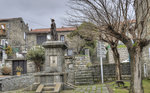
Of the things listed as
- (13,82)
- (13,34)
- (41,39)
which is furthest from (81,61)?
(13,34)

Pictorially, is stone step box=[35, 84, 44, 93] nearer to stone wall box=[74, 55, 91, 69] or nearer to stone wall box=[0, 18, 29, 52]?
stone wall box=[74, 55, 91, 69]

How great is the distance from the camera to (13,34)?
24891 mm

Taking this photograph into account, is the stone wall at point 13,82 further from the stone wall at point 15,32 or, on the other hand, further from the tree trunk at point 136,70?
the stone wall at point 15,32

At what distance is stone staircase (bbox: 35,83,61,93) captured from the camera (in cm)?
654

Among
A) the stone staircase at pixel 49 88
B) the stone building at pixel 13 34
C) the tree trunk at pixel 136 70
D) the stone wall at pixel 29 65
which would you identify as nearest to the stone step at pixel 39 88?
the stone staircase at pixel 49 88

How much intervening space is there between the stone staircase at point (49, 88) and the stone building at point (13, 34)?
704 inches

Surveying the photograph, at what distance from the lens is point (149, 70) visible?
35.5ft

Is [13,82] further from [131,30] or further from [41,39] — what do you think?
[41,39]

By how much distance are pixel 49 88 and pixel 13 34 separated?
20840 millimetres

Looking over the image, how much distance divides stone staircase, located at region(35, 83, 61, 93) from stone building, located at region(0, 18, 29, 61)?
58.7 feet

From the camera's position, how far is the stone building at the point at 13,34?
23725 mm

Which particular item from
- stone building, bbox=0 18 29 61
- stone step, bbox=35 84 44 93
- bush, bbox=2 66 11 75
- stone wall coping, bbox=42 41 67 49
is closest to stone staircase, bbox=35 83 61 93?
stone step, bbox=35 84 44 93

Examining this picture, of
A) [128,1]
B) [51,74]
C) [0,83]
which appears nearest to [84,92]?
[51,74]

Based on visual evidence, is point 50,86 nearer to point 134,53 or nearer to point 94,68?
point 134,53
